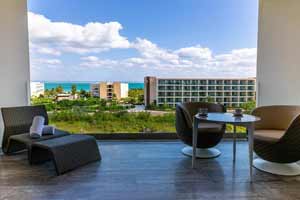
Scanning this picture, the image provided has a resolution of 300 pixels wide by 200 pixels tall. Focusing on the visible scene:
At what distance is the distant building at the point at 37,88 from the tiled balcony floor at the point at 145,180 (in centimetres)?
130

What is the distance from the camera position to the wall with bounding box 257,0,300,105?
13.6 feet

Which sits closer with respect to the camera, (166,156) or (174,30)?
(166,156)

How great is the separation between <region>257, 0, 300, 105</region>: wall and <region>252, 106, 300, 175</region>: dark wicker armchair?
2.85 feet

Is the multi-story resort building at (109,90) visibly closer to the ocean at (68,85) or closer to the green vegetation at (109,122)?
the ocean at (68,85)

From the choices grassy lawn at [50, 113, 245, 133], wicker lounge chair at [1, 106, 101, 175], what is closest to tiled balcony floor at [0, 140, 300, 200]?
wicker lounge chair at [1, 106, 101, 175]

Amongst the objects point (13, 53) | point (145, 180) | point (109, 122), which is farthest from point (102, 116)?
point (145, 180)

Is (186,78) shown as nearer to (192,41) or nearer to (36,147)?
(192,41)

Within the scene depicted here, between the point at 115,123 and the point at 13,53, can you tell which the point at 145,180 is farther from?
the point at 13,53

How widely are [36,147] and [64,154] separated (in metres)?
0.47

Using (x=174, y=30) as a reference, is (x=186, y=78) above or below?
below

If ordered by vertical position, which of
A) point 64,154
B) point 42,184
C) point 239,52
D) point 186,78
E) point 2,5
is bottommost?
point 42,184

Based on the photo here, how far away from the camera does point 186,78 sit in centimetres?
471

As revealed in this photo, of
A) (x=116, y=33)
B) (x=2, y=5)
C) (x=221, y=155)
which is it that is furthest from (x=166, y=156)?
(x=2, y=5)

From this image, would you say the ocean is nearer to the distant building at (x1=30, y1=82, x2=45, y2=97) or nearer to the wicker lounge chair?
the distant building at (x1=30, y1=82, x2=45, y2=97)
